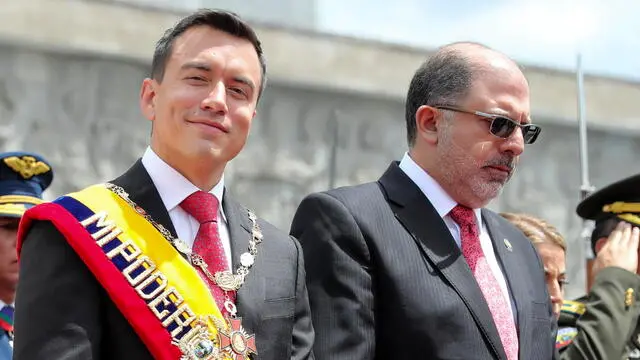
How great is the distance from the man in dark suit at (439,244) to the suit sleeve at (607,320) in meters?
0.43

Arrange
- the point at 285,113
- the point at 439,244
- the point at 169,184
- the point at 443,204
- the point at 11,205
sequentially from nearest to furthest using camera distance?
the point at 169,184, the point at 439,244, the point at 443,204, the point at 11,205, the point at 285,113

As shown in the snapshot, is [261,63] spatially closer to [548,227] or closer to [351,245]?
[351,245]

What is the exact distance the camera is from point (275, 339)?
2438 millimetres

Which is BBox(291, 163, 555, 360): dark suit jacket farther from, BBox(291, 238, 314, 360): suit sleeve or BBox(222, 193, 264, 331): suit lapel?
BBox(222, 193, 264, 331): suit lapel

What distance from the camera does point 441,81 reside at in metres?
3.13

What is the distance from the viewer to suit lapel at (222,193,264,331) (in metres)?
2.41

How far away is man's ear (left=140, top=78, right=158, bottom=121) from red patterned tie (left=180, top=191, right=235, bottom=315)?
0.74 ft

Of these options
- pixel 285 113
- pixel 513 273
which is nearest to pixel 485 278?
pixel 513 273

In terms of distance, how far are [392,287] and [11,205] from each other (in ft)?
6.21

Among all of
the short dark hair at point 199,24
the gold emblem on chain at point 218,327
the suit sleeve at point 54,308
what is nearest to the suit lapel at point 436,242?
the gold emblem on chain at point 218,327

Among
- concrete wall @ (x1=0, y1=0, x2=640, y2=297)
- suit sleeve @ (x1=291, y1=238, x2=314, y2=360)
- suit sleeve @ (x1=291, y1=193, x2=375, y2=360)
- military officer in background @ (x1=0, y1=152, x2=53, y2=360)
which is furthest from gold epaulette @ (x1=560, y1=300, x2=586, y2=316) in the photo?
concrete wall @ (x1=0, y1=0, x2=640, y2=297)

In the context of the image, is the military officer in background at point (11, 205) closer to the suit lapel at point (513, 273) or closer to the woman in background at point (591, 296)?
the suit lapel at point (513, 273)

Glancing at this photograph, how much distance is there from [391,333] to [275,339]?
48 cm

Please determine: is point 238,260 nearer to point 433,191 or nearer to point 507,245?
point 433,191
